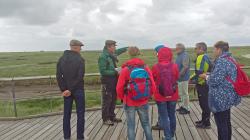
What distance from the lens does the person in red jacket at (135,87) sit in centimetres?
529

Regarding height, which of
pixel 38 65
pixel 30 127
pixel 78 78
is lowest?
pixel 38 65

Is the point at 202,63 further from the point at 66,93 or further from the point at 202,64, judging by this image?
the point at 66,93

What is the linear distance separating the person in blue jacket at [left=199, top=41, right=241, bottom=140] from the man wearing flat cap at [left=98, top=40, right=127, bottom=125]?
9.29 ft

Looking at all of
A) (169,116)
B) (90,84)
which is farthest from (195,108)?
(90,84)

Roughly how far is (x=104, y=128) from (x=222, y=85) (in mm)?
3258

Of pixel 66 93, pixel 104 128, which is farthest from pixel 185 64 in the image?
pixel 66 93

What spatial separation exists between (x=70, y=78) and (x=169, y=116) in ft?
6.47

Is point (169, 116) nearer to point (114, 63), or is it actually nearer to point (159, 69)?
point (159, 69)

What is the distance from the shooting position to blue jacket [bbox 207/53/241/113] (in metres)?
4.95

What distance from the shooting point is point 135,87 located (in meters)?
5.28

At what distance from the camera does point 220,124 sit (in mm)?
5207

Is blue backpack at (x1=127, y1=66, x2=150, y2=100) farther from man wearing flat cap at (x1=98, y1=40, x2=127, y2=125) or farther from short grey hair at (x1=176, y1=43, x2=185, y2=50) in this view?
short grey hair at (x1=176, y1=43, x2=185, y2=50)

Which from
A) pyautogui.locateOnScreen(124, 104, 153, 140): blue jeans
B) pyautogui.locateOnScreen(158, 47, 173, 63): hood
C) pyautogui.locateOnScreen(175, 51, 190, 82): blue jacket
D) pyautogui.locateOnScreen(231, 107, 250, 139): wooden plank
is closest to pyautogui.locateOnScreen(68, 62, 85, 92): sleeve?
pyautogui.locateOnScreen(124, 104, 153, 140): blue jeans

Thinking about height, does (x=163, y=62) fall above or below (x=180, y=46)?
below
